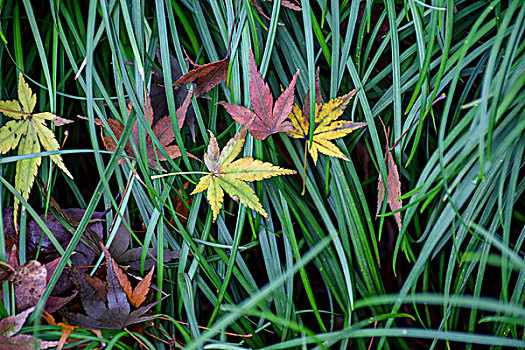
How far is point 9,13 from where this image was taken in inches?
28.6

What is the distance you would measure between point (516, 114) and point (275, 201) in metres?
0.41

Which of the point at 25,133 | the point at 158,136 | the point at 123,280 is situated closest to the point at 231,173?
the point at 158,136

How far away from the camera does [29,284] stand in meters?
0.65

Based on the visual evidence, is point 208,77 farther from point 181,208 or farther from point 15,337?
point 15,337

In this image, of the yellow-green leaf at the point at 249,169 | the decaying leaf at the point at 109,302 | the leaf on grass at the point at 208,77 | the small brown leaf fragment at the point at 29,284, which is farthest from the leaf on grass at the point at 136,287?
the leaf on grass at the point at 208,77

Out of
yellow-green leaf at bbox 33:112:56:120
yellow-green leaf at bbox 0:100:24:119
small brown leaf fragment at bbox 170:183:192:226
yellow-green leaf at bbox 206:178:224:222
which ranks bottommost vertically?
small brown leaf fragment at bbox 170:183:192:226

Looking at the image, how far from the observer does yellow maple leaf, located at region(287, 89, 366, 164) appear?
67 cm

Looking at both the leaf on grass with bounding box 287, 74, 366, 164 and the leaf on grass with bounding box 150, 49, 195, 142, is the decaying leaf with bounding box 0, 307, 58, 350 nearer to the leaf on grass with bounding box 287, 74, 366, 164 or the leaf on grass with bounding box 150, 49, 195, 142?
the leaf on grass with bounding box 150, 49, 195, 142

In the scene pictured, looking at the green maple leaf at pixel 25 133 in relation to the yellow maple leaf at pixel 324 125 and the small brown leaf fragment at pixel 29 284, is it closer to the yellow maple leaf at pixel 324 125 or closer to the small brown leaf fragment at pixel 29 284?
the small brown leaf fragment at pixel 29 284

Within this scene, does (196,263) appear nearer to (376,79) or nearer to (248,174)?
(248,174)

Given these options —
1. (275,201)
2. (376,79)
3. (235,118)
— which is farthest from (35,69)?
(376,79)

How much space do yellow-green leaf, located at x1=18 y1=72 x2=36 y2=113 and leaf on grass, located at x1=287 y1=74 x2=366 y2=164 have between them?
0.45 meters

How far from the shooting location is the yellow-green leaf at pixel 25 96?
696mm

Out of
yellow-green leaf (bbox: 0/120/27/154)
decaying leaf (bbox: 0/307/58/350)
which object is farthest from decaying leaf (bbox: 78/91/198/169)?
decaying leaf (bbox: 0/307/58/350)
